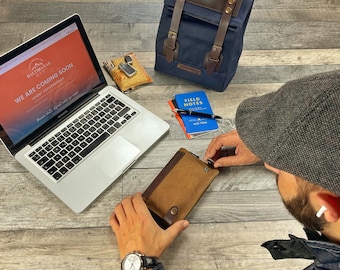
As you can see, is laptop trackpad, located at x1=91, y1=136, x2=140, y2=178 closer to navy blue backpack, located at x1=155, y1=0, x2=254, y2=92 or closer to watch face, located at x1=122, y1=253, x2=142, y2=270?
watch face, located at x1=122, y1=253, x2=142, y2=270

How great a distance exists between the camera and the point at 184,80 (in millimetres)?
1127

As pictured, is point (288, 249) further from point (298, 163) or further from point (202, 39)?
point (202, 39)

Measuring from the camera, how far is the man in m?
0.49

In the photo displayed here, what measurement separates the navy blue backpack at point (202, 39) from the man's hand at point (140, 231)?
1.46ft

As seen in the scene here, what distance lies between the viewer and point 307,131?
1.64 feet

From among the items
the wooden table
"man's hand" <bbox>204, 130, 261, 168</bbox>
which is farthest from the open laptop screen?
"man's hand" <bbox>204, 130, 261, 168</bbox>

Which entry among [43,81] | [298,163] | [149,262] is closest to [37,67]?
[43,81]

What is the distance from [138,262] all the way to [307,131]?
17.6 inches

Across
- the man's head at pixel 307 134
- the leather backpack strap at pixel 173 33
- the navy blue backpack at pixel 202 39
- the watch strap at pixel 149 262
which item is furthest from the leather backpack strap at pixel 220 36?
the watch strap at pixel 149 262

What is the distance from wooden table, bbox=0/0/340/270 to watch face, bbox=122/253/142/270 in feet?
0.13

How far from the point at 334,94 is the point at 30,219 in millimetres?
677

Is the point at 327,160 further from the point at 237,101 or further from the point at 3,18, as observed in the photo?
the point at 3,18

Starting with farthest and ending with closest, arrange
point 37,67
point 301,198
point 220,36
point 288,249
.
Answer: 1. point 220,36
2. point 37,67
3. point 288,249
4. point 301,198

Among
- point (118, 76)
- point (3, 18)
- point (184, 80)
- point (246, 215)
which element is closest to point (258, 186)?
point (246, 215)
